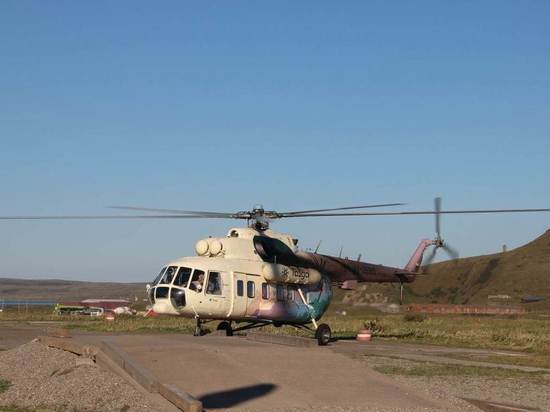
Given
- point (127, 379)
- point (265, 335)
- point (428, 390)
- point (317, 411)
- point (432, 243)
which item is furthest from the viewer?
point (432, 243)

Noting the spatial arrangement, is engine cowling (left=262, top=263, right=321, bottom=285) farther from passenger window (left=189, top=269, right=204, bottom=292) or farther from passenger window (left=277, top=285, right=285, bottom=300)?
passenger window (left=189, top=269, right=204, bottom=292)

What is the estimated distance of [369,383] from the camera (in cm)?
1688

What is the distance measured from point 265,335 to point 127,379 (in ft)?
33.9

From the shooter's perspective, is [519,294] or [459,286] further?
[459,286]

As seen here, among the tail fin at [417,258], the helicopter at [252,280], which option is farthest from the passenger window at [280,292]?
the tail fin at [417,258]

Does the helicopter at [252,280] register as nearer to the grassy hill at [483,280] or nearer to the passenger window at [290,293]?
the passenger window at [290,293]

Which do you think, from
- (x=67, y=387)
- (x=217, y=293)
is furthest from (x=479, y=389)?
(x=217, y=293)

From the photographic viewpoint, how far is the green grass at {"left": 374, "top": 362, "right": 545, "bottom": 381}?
20.0 metres

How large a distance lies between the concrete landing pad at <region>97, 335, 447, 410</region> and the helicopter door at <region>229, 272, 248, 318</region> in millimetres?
8078

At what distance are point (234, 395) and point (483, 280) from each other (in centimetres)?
11941

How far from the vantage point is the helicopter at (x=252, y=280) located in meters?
27.2

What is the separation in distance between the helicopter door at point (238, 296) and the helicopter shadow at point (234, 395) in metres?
12.1

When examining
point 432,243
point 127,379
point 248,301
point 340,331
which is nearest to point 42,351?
point 127,379

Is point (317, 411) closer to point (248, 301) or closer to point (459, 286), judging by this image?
point (248, 301)
